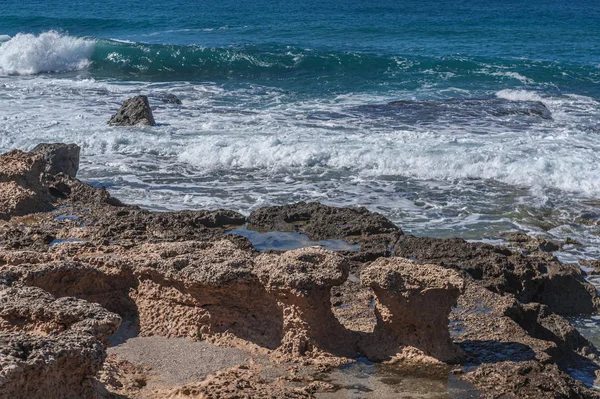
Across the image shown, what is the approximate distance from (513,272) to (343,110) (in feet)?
33.5

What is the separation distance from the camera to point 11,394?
3125 millimetres

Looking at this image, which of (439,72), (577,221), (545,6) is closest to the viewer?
(577,221)

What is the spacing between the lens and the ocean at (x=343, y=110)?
10.0m

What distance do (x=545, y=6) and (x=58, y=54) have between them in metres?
20.3

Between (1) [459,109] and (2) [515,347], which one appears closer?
(2) [515,347]

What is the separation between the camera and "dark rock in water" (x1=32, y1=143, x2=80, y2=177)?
917 centimetres

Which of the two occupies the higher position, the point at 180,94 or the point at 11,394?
the point at 11,394

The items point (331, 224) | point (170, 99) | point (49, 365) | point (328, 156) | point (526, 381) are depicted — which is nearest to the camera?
point (49, 365)

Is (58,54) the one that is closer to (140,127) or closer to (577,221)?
Answer: (140,127)

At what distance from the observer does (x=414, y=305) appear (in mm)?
4715

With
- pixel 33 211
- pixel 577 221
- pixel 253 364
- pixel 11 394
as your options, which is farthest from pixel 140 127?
pixel 11 394

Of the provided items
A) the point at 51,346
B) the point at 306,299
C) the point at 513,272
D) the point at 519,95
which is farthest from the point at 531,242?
the point at 519,95

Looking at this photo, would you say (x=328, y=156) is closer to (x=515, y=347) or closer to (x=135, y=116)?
(x=135, y=116)

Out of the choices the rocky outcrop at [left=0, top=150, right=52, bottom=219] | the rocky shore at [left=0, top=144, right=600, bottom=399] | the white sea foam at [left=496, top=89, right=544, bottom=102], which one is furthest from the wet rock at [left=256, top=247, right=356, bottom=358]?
the white sea foam at [left=496, top=89, right=544, bottom=102]
